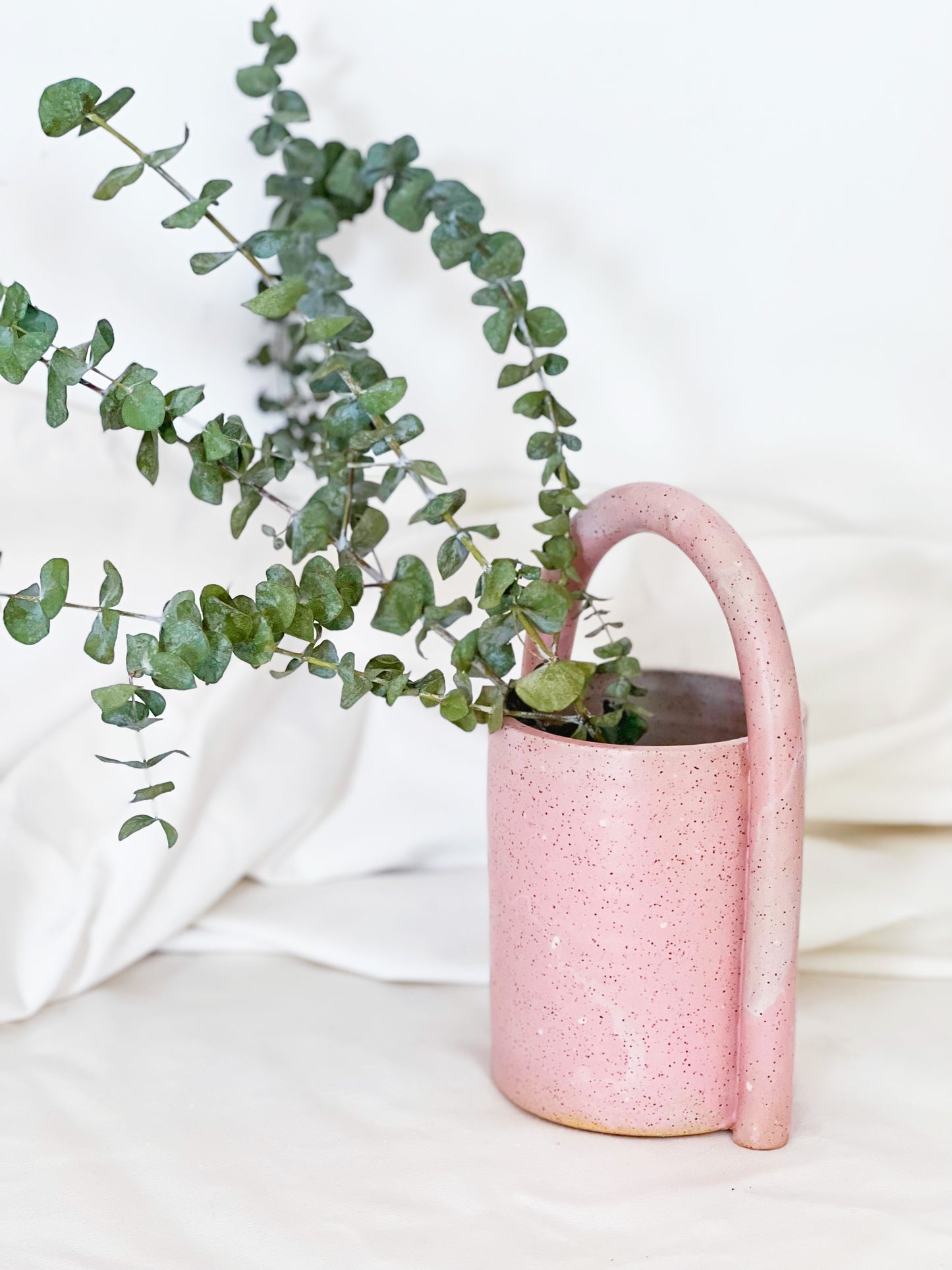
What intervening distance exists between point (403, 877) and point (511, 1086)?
256 mm

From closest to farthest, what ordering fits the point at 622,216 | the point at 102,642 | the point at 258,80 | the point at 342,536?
1. the point at 102,642
2. the point at 342,536
3. the point at 258,80
4. the point at 622,216

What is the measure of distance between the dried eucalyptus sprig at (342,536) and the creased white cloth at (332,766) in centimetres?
9

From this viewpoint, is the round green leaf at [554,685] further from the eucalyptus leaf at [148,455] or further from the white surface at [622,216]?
the white surface at [622,216]

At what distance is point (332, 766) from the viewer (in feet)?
2.95

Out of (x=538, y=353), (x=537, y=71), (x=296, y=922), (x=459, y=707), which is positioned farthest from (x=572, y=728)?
(x=537, y=71)

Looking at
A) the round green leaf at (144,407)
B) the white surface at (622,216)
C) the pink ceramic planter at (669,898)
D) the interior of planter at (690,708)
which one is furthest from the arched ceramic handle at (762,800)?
the white surface at (622,216)

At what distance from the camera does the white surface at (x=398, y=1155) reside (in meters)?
0.55

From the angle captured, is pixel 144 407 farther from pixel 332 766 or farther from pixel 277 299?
pixel 332 766

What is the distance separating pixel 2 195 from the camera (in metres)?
0.91

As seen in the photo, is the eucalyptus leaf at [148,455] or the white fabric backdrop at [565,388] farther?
the white fabric backdrop at [565,388]

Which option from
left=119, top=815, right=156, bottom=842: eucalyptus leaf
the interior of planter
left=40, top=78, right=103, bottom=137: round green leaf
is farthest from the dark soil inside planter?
left=40, top=78, right=103, bottom=137: round green leaf

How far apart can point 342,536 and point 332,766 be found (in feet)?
0.78

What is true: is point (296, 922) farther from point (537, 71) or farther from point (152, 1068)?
point (537, 71)

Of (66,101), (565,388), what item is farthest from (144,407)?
(565,388)
